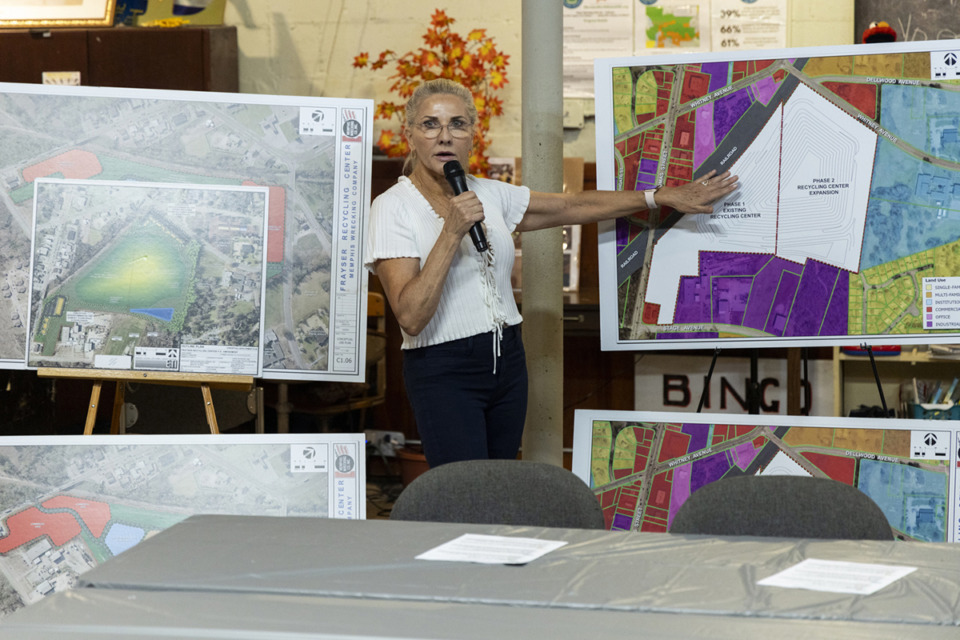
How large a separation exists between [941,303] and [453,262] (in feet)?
4.63

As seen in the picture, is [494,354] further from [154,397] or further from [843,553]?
[154,397]

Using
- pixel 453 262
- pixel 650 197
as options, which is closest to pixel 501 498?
pixel 453 262

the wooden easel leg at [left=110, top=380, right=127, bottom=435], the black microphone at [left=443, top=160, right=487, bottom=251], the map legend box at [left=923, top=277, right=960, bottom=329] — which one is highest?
the black microphone at [left=443, top=160, right=487, bottom=251]

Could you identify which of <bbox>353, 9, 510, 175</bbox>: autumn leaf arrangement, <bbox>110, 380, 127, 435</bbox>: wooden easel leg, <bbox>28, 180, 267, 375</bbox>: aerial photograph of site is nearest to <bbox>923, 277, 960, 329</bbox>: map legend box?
<bbox>28, 180, 267, 375</bbox>: aerial photograph of site

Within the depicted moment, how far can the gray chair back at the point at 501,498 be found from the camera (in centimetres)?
206

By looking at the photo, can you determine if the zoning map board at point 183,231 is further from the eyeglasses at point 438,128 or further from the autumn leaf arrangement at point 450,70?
the autumn leaf arrangement at point 450,70

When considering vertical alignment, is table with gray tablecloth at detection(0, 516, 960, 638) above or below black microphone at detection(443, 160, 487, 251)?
below

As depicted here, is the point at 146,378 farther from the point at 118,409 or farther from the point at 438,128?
→ the point at 438,128

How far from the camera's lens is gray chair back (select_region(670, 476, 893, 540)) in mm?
1936

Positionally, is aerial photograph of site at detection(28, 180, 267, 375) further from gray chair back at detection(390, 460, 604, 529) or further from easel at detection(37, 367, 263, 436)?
gray chair back at detection(390, 460, 604, 529)

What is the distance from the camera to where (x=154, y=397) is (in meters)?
4.47

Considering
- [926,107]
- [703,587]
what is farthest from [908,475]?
[703,587]

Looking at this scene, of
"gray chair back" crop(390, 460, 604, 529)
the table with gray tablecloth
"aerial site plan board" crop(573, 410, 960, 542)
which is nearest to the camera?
the table with gray tablecloth

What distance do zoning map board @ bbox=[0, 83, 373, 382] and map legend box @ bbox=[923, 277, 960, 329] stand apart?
162 cm
